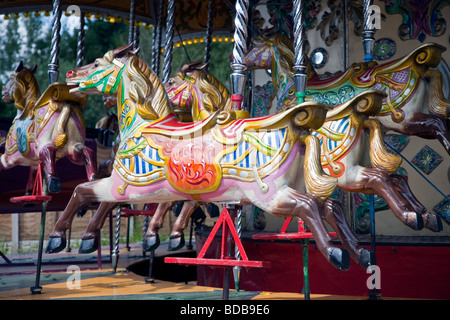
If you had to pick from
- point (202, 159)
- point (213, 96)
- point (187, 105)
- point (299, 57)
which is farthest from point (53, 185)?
point (299, 57)

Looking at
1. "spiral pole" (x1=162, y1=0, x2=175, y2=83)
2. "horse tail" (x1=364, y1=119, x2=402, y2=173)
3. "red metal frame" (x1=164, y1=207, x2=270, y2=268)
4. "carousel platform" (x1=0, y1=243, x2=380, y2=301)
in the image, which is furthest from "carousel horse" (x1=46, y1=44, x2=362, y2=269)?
"spiral pole" (x1=162, y1=0, x2=175, y2=83)

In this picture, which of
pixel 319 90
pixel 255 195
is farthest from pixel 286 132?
pixel 319 90

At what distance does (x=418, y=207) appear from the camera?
433cm

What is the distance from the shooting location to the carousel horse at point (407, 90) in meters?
5.30

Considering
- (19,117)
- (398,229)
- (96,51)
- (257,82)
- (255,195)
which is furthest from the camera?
(96,51)

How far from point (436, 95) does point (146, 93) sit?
8.71 feet

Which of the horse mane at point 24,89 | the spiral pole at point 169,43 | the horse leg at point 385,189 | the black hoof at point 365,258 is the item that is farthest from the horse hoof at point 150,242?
the horse mane at point 24,89

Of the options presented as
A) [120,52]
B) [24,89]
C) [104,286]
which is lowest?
[104,286]

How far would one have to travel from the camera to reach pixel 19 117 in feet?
19.4

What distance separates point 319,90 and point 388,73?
657 millimetres

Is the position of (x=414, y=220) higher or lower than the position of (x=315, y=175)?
lower

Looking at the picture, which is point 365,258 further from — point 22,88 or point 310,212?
point 22,88
